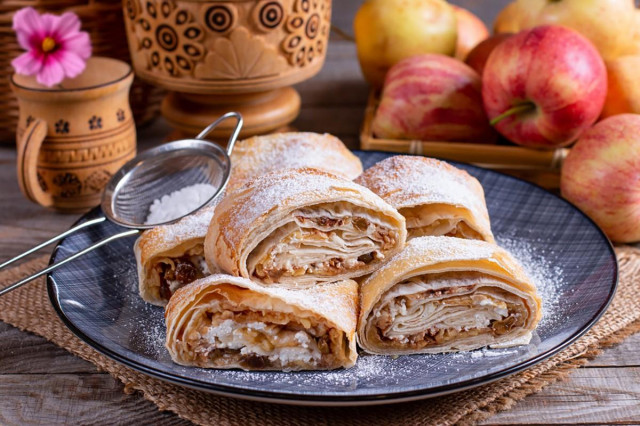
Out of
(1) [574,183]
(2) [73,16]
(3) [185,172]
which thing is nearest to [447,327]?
(1) [574,183]

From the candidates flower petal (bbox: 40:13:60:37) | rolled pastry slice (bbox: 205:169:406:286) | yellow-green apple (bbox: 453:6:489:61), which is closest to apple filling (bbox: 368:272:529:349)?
rolled pastry slice (bbox: 205:169:406:286)

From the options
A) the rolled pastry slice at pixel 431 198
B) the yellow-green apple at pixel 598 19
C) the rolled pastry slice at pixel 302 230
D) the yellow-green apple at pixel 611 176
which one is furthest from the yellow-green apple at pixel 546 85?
the rolled pastry slice at pixel 302 230

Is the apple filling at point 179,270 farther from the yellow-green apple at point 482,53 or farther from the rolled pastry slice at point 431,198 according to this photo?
the yellow-green apple at point 482,53

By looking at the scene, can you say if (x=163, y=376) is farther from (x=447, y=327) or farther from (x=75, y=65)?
(x=75, y=65)

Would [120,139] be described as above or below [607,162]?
below

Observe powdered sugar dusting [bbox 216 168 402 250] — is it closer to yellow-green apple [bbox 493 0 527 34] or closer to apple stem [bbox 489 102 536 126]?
apple stem [bbox 489 102 536 126]
